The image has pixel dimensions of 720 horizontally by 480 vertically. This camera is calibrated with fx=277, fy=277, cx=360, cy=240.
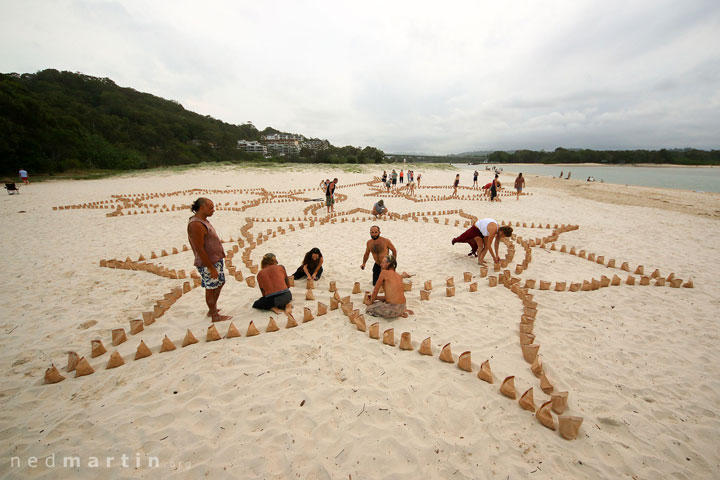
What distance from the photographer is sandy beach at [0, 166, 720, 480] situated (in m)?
2.52

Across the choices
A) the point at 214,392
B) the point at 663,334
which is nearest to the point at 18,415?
the point at 214,392

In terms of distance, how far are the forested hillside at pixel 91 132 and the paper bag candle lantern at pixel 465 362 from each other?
139 ft

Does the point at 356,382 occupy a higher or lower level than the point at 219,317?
lower

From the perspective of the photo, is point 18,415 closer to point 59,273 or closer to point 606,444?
point 59,273

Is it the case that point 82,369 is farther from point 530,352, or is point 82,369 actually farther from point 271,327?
point 530,352

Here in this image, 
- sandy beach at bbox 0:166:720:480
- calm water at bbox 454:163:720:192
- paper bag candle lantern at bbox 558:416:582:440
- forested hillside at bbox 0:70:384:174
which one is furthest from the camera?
calm water at bbox 454:163:720:192

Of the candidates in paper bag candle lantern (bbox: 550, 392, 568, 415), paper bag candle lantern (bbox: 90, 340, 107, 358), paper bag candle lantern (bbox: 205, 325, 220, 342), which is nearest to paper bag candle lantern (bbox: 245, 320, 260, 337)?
paper bag candle lantern (bbox: 205, 325, 220, 342)

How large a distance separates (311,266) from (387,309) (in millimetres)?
2303

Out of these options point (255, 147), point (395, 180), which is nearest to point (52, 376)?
point (395, 180)

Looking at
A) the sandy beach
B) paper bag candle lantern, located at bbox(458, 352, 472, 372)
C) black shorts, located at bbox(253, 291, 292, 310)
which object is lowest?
the sandy beach

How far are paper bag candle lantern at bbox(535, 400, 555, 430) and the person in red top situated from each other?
14.6 feet

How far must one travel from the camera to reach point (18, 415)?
9.43ft

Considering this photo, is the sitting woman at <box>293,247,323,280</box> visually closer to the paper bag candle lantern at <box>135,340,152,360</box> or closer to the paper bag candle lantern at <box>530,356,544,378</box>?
the paper bag candle lantern at <box>135,340,152,360</box>

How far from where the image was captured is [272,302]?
4965mm
